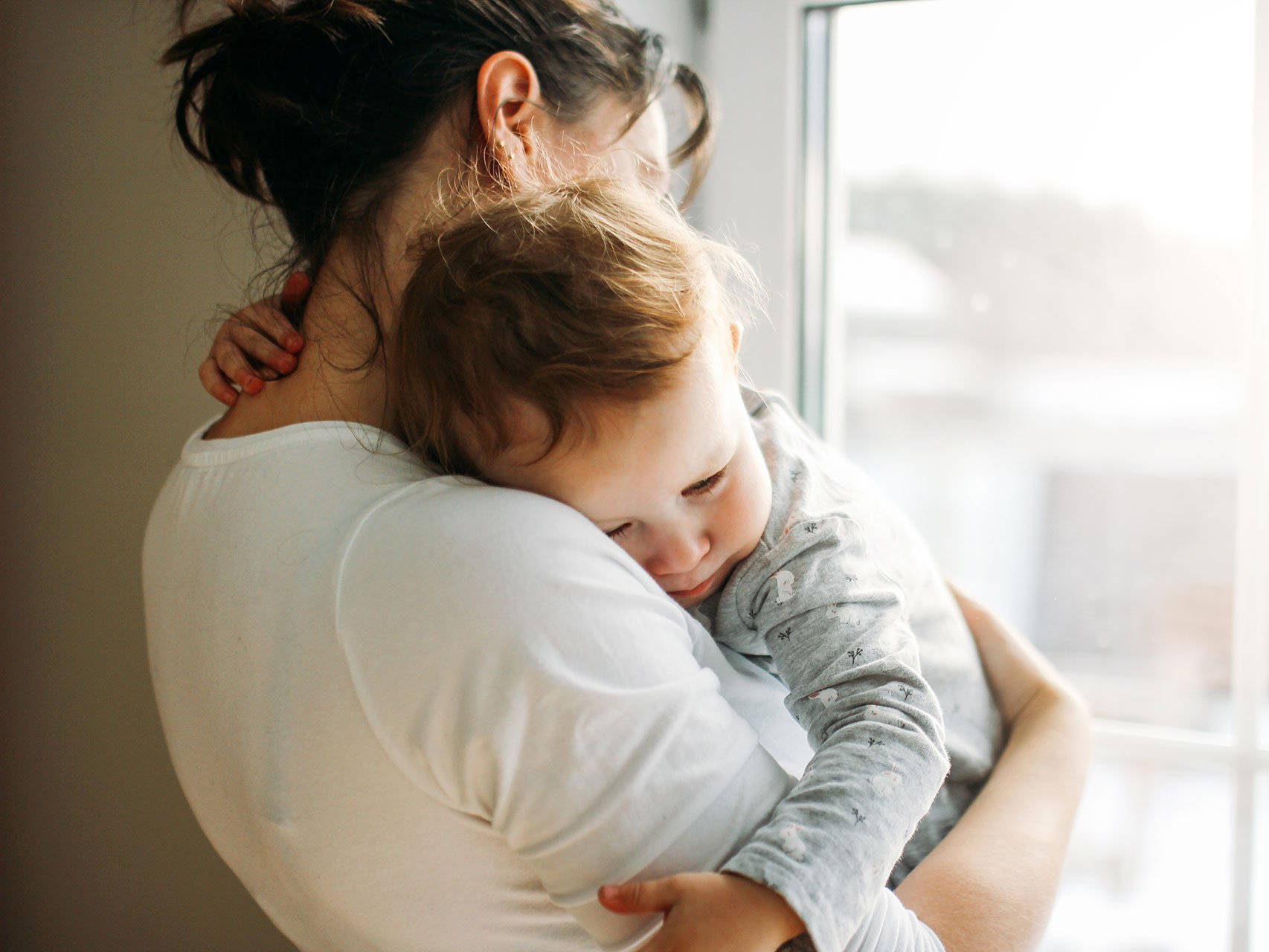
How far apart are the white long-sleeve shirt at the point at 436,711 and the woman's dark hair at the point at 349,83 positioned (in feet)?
0.74

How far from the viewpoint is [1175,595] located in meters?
1.31

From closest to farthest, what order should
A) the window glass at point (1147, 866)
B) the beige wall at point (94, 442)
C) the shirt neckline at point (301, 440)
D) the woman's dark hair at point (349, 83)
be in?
1. the shirt neckline at point (301, 440)
2. the woman's dark hair at point (349, 83)
3. the beige wall at point (94, 442)
4. the window glass at point (1147, 866)

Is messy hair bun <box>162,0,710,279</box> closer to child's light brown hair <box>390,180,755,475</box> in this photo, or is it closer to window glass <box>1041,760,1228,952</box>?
child's light brown hair <box>390,180,755,475</box>

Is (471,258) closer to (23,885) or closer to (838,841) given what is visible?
(838,841)

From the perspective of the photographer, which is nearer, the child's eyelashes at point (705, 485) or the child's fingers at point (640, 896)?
the child's fingers at point (640, 896)

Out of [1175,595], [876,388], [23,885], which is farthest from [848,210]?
[23,885]

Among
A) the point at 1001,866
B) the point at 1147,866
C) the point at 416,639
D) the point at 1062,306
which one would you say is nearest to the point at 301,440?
the point at 416,639

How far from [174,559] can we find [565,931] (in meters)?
0.38

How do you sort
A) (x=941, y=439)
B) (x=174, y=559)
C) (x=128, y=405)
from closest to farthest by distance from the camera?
(x=174, y=559) < (x=128, y=405) < (x=941, y=439)

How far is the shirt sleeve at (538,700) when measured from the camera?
55 cm

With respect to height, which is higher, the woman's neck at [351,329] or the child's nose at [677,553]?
the woman's neck at [351,329]

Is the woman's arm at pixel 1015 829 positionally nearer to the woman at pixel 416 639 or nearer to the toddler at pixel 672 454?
the woman at pixel 416 639

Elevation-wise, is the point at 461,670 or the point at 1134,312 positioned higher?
the point at 1134,312

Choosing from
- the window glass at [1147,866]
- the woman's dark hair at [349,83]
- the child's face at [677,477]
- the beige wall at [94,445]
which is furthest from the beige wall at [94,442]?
the window glass at [1147,866]
